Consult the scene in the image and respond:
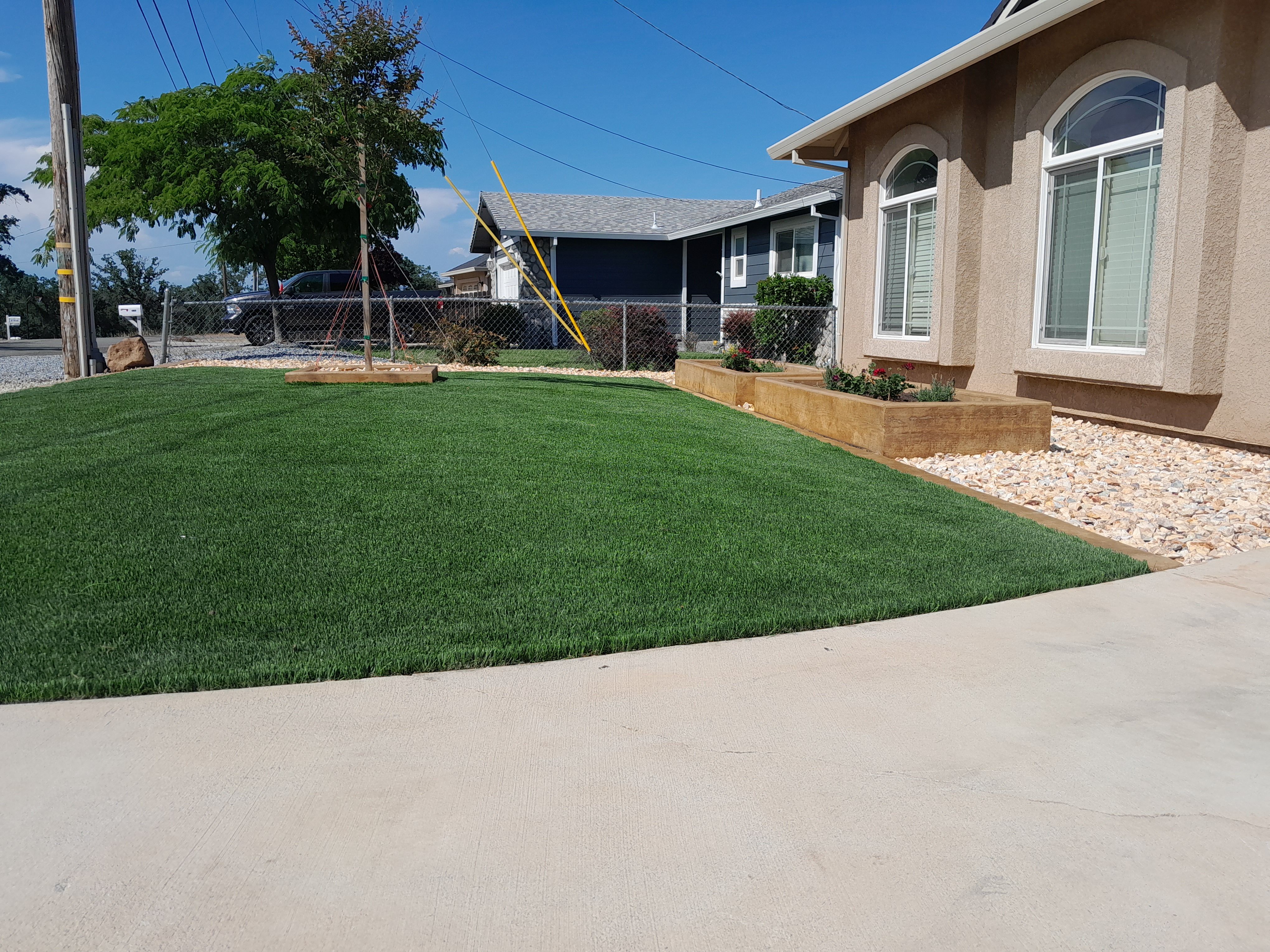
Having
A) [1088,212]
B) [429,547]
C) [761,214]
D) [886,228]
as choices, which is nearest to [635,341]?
[886,228]

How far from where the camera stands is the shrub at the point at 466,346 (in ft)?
51.3

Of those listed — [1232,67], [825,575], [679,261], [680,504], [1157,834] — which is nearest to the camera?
[1157,834]

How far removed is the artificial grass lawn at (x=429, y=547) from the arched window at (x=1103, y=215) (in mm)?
2813

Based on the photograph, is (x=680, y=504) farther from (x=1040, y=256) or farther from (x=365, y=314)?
(x=365, y=314)

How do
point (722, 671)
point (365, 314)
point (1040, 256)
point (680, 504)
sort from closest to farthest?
1. point (722, 671)
2. point (680, 504)
3. point (1040, 256)
4. point (365, 314)

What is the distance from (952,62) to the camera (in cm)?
948

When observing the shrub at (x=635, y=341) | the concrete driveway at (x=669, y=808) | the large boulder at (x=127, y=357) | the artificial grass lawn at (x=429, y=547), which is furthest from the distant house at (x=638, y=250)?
the concrete driveway at (x=669, y=808)

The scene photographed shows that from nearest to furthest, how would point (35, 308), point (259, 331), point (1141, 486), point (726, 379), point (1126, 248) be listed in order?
point (1141, 486) < point (1126, 248) < point (726, 379) < point (259, 331) < point (35, 308)

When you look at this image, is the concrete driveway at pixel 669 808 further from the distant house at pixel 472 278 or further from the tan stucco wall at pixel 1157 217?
the distant house at pixel 472 278

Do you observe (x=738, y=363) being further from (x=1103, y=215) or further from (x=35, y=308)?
(x=35, y=308)

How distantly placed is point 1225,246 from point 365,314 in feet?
27.2

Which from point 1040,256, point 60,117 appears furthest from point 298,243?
point 1040,256

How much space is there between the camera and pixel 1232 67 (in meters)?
7.17

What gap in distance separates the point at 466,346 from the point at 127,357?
490 centimetres
